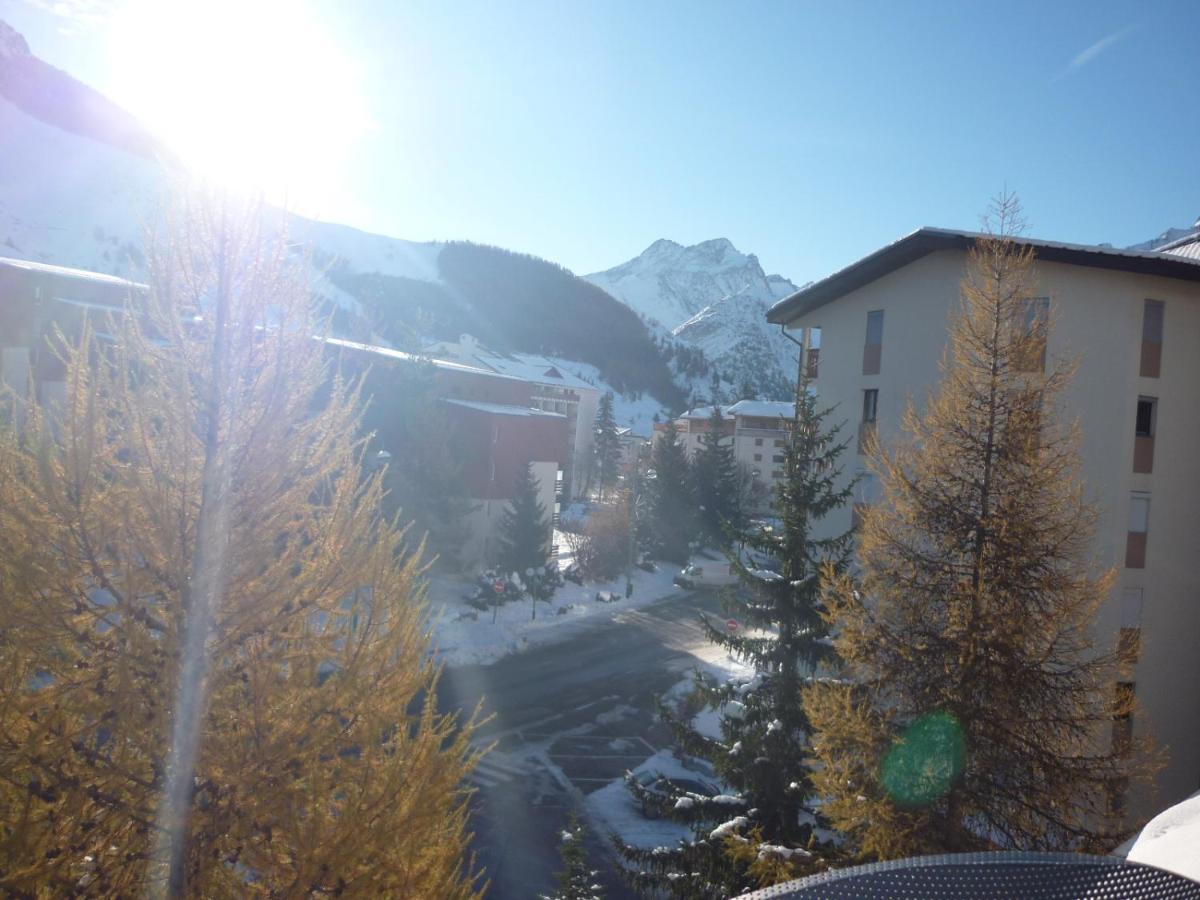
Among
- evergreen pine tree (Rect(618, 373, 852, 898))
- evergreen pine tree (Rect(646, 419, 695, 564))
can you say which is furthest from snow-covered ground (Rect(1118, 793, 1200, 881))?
evergreen pine tree (Rect(646, 419, 695, 564))

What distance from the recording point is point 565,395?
70062mm

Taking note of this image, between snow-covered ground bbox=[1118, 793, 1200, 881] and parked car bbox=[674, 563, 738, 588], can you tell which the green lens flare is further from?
parked car bbox=[674, 563, 738, 588]

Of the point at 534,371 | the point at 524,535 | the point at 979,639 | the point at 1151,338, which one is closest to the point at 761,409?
the point at 534,371

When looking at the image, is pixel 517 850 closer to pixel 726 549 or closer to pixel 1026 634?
pixel 726 549

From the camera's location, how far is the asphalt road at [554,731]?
12516mm

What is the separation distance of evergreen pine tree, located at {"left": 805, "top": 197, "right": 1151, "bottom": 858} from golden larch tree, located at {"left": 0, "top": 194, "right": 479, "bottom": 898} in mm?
5244

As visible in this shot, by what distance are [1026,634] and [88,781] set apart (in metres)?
7.98

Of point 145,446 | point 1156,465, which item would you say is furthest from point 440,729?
point 1156,465

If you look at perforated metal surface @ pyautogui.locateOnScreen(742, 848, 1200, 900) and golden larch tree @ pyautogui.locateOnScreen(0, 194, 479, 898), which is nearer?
perforated metal surface @ pyautogui.locateOnScreen(742, 848, 1200, 900)

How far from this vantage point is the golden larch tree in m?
3.88

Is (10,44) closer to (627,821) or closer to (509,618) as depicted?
(509,618)

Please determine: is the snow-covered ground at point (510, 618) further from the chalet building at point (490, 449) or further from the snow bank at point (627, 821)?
the snow bank at point (627, 821)

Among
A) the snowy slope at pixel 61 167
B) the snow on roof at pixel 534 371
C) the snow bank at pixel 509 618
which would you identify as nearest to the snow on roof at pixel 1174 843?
the snow bank at pixel 509 618

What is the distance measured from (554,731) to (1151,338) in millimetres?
14640
